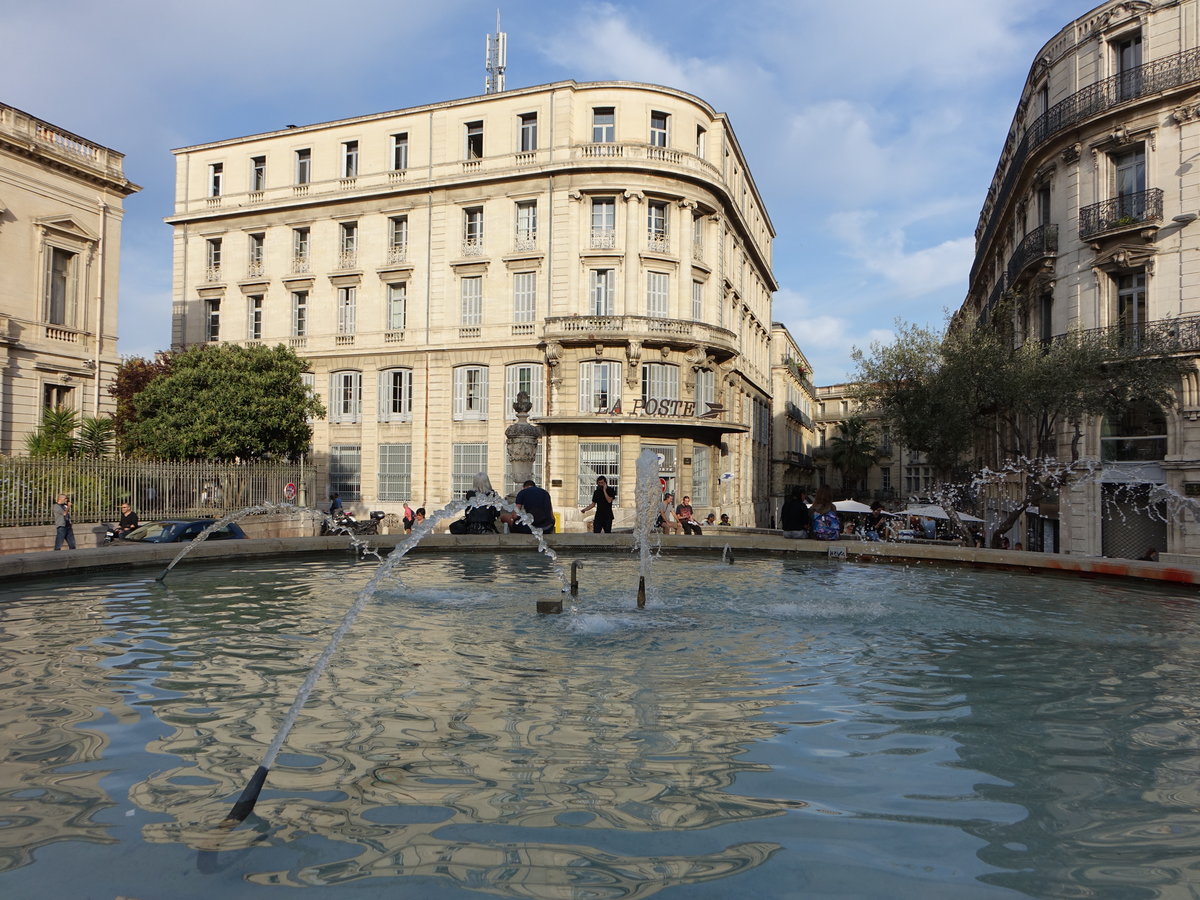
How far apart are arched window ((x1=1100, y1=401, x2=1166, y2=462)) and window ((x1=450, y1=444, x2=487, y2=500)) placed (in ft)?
74.9

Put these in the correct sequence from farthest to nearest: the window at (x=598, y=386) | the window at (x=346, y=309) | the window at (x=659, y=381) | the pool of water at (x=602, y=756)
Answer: the window at (x=346, y=309) → the window at (x=659, y=381) → the window at (x=598, y=386) → the pool of water at (x=602, y=756)

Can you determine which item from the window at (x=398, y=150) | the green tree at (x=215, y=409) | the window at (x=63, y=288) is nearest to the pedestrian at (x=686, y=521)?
the green tree at (x=215, y=409)

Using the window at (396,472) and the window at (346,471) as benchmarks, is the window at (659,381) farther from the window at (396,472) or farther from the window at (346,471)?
the window at (346,471)

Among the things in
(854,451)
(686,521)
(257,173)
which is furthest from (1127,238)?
(854,451)

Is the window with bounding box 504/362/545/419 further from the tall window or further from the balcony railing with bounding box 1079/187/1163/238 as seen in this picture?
the balcony railing with bounding box 1079/187/1163/238

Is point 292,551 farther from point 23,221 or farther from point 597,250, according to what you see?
point 597,250

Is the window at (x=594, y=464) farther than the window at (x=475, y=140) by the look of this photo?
No

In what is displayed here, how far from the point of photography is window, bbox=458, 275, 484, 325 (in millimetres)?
36219

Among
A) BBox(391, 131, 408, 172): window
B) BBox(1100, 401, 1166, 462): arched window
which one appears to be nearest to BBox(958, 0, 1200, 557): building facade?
BBox(1100, 401, 1166, 462): arched window

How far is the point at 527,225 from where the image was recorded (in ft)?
117

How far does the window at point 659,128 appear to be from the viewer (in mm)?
35281

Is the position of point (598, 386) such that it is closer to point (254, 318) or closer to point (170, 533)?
point (254, 318)

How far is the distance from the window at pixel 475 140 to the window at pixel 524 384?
9.44 meters

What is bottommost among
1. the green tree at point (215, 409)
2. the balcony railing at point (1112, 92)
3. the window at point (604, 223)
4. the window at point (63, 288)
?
the green tree at point (215, 409)
